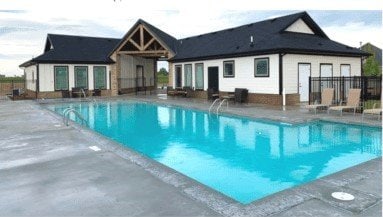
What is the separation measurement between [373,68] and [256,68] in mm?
18678

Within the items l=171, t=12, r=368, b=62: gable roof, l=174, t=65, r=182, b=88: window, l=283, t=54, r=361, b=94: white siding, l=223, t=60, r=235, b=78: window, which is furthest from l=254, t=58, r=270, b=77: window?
l=174, t=65, r=182, b=88: window

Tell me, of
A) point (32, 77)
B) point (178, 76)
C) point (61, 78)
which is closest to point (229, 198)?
point (178, 76)

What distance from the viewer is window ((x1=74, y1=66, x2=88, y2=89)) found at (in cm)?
2855

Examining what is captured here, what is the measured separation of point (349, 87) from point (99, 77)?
65.8 ft

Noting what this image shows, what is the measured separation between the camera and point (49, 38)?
29.6 metres

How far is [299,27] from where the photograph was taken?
2212 centimetres

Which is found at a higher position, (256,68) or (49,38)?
(49,38)

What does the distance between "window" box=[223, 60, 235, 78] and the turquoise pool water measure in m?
6.60

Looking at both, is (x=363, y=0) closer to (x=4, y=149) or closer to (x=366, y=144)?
(x=366, y=144)

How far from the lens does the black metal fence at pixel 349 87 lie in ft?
49.4

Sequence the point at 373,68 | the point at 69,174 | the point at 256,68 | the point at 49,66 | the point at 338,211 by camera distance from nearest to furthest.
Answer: the point at 338,211
the point at 69,174
the point at 256,68
the point at 49,66
the point at 373,68

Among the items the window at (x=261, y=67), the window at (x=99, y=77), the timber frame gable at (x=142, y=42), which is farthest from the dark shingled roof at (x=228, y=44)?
the window at (x=99, y=77)

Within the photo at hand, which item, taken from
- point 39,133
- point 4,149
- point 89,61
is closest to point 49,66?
point 89,61

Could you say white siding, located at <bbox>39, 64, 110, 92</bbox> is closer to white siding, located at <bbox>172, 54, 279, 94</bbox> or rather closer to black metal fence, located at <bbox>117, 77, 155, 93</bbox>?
black metal fence, located at <bbox>117, 77, 155, 93</bbox>
